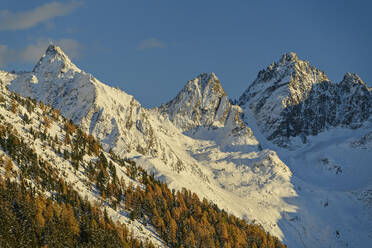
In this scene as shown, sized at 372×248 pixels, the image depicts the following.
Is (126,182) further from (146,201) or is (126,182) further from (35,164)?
(35,164)

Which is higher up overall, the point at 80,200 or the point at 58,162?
the point at 58,162

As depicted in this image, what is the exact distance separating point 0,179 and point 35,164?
15952 mm

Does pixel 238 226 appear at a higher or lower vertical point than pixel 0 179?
higher

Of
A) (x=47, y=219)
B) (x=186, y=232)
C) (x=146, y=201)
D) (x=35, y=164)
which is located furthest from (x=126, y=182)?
(x=47, y=219)

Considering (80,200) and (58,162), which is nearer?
(80,200)

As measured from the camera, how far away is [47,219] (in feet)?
366

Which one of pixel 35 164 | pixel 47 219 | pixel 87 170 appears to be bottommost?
pixel 47 219

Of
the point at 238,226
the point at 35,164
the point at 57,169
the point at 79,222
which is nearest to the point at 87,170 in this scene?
the point at 57,169

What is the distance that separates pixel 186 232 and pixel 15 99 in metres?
76.6

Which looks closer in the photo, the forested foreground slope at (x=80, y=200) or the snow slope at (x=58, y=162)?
the forested foreground slope at (x=80, y=200)

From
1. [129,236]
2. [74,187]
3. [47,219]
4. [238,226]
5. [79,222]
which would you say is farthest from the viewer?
[238,226]

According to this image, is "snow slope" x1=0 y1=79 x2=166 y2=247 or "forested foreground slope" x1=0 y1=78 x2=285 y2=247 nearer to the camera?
"forested foreground slope" x1=0 y1=78 x2=285 y2=247

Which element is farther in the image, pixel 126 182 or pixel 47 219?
pixel 126 182

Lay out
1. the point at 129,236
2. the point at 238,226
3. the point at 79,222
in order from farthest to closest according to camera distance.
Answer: the point at 238,226
the point at 129,236
the point at 79,222
